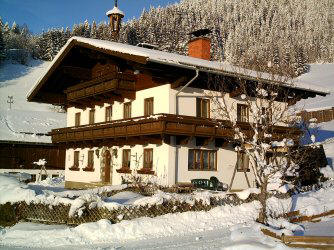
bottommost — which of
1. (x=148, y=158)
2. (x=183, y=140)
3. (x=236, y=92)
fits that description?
(x=148, y=158)

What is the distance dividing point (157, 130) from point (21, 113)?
130 ft

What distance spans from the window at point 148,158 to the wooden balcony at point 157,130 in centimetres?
52

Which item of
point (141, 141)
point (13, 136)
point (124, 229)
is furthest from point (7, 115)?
point (124, 229)

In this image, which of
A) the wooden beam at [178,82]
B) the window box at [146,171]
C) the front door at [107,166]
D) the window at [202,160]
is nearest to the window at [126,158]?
the window box at [146,171]

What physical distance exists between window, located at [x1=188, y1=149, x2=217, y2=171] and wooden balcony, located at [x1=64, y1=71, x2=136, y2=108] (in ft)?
16.8

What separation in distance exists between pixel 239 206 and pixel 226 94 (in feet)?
31.6

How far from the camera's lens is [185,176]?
21.5 m

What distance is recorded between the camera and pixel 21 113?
5425 centimetres

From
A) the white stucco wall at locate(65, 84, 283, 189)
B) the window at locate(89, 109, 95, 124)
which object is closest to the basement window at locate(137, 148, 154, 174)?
the white stucco wall at locate(65, 84, 283, 189)

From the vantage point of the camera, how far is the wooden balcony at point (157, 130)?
19669 millimetres

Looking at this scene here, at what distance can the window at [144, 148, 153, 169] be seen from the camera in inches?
871

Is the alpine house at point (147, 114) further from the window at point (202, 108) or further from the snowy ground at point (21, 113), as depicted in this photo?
the snowy ground at point (21, 113)

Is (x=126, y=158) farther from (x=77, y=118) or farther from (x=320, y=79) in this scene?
(x=320, y=79)

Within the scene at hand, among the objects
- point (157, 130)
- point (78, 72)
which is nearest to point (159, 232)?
point (157, 130)
